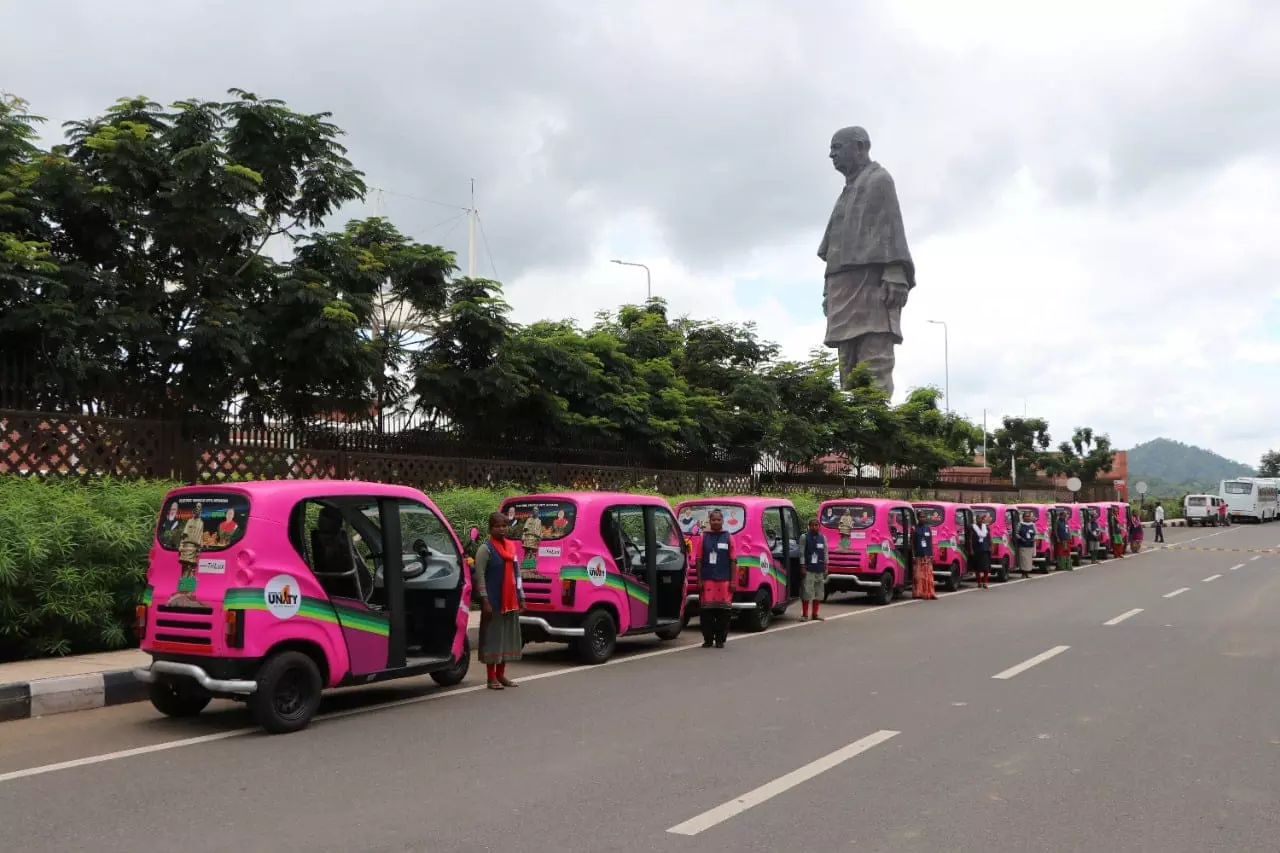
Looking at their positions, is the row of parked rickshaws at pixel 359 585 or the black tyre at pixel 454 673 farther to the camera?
the black tyre at pixel 454 673

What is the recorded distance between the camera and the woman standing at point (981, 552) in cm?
2303

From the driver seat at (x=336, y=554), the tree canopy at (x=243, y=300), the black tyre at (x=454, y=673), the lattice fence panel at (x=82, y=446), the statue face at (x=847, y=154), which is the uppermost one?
the statue face at (x=847, y=154)

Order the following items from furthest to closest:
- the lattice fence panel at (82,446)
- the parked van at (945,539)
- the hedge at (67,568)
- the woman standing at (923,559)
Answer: the parked van at (945,539) → the woman standing at (923,559) → the lattice fence panel at (82,446) → the hedge at (67,568)

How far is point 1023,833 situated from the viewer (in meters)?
5.46

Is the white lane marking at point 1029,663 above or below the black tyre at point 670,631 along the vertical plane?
below

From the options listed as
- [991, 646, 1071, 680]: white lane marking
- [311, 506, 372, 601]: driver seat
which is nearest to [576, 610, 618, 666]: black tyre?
[311, 506, 372, 601]: driver seat

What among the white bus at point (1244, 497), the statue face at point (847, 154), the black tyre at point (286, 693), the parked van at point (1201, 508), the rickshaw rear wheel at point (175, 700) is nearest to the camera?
the black tyre at point (286, 693)

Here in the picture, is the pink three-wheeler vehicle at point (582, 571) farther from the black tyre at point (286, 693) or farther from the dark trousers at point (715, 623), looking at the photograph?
the black tyre at point (286, 693)

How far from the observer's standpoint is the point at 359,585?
8656 millimetres

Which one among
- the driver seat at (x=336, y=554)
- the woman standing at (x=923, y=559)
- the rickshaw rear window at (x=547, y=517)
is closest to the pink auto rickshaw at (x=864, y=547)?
the woman standing at (x=923, y=559)

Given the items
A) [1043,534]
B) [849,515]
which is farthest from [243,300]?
[1043,534]

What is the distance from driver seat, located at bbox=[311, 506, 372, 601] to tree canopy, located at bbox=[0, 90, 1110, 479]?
5.90 meters

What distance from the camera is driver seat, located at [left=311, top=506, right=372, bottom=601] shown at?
8.57 metres

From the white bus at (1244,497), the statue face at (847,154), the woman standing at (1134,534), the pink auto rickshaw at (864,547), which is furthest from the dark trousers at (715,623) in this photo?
the white bus at (1244,497)
